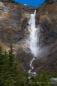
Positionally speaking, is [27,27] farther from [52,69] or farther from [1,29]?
[52,69]

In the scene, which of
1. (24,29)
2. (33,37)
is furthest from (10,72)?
(24,29)

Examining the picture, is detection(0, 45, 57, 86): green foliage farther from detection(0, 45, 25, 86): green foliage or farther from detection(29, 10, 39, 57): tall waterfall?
detection(29, 10, 39, 57): tall waterfall

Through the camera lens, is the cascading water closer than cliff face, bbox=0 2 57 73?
No

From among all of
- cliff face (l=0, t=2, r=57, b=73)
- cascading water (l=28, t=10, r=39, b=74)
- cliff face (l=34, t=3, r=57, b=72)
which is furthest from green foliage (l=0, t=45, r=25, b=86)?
cascading water (l=28, t=10, r=39, b=74)

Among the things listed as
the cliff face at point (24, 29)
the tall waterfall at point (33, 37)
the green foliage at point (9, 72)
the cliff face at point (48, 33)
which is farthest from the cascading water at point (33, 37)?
the green foliage at point (9, 72)

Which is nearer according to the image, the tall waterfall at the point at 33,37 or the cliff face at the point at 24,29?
the cliff face at the point at 24,29

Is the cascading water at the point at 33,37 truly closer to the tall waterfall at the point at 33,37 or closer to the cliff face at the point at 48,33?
the tall waterfall at the point at 33,37

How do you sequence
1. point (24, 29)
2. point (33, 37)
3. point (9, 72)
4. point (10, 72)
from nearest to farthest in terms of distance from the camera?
1. point (9, 72)
2. point (10, 72)
3. point (33, 37)
4. point (24, 29)

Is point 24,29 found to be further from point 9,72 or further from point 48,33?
point 9,72
